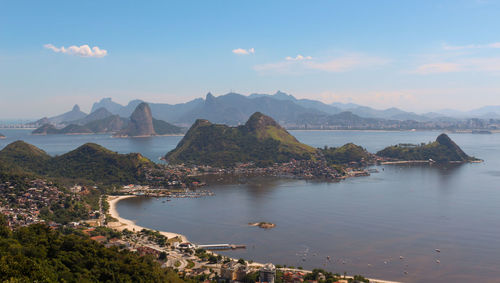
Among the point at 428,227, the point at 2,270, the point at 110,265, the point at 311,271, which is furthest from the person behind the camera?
the point at 428,227

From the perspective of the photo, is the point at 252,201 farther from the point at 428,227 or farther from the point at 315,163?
the point at 315,163

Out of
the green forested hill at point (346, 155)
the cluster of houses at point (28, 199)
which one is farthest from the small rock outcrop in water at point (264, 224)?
the green forested hill at point (346, 155)

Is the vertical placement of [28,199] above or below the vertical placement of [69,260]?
above

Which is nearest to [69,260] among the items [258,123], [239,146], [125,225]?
[125,225]

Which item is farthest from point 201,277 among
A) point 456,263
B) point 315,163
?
point 315,163

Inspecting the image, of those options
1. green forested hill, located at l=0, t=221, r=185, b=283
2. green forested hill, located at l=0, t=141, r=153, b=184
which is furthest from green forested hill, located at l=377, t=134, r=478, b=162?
green forested hill, located at l=0, t=221, r=185, b=283

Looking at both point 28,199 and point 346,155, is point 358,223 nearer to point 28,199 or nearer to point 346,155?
point 28,199

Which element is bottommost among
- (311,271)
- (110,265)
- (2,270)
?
(311,271)

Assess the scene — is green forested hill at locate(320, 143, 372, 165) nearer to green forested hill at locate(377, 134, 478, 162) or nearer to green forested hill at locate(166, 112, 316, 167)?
green forested hill at locate(166, 112, 316, 167)

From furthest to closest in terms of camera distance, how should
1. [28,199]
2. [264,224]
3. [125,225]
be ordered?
[28,199] → [264,224] → [125,225]
